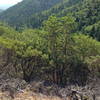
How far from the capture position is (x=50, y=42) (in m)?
48.8

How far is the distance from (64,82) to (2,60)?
468 inches

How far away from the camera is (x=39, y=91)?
1715 inches

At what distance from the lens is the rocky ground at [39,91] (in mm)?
41666

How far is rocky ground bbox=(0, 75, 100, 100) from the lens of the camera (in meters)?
41.7

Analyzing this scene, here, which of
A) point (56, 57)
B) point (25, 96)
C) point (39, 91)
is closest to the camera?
point (25, 96)

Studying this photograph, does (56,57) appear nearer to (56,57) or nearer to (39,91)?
(56,57)

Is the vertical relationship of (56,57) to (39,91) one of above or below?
above

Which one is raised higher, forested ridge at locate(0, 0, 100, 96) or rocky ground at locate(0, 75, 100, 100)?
forested ridge at locate(0, 0, 100, 96)

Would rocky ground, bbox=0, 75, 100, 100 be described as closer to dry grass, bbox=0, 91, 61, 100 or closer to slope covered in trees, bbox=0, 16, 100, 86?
dry grass, bbox=0, 91, 61, 100

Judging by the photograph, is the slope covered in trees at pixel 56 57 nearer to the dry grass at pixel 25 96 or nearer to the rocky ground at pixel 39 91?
the rocky ground at pixel 39 91

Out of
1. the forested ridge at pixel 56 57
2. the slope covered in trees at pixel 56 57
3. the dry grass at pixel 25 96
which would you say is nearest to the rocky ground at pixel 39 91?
the dry grass at pixel 25 96

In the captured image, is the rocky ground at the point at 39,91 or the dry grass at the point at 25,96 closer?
the dry grass at the point at 25,96

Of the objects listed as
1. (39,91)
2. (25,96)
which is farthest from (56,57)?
(25,96)

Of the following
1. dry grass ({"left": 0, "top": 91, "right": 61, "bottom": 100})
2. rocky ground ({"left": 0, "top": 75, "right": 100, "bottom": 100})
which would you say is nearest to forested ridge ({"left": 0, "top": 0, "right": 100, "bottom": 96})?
rocky ground ({"left": 0, "top": 75, "right": 100, "bottom": 100})
